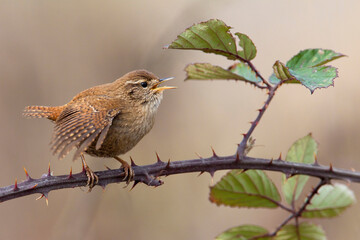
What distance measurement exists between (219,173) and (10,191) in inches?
177

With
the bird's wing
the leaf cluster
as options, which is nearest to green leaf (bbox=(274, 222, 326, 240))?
the leaf cluster

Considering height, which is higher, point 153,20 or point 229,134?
point 153,20

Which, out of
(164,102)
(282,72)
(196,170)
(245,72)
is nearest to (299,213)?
→ (196,170)

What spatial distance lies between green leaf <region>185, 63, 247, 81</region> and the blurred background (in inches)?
128

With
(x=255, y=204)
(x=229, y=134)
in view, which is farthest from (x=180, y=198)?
(x=255, y=204)

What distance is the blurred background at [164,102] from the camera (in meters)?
5.76

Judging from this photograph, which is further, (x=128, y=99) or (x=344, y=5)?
(x=344, y=5)

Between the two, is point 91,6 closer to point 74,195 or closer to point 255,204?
point 74,195

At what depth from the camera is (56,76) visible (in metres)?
6.49

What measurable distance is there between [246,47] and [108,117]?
1370 mm

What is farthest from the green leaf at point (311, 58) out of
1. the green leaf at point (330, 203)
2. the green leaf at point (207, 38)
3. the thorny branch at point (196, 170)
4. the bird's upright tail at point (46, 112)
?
the bird's upright tail at point (46, 112)

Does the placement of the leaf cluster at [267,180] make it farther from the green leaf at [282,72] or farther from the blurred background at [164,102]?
the blurred background at [164,102]

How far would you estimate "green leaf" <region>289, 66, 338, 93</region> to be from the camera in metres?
1.81

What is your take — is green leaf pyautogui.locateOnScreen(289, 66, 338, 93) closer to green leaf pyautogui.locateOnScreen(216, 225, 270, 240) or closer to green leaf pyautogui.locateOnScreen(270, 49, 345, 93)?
green leaf pyautogui.locateOnScreen(270, 49, 345, 93)
